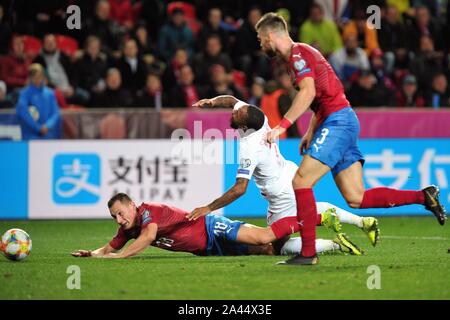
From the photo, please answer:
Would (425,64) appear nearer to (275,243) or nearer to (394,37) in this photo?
(394,37)

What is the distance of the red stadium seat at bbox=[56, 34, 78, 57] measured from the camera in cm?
1669

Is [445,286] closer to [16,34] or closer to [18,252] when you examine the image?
[18,252]

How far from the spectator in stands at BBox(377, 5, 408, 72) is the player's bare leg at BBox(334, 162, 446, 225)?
980 centimetres

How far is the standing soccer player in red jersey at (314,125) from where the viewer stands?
796 centimetres

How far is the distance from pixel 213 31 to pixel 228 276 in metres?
10.2

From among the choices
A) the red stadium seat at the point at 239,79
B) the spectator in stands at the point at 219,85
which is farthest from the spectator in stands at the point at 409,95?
the spectator in stands at the point at 219,85

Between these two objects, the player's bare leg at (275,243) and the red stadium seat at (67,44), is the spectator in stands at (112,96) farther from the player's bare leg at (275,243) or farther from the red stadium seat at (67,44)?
Result: the player's bare leg at (275,243)

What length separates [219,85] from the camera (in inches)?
622

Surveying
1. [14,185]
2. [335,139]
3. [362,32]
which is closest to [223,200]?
[335,139]

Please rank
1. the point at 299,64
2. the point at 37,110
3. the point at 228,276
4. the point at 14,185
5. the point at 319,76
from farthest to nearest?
the point at 37,110, the point at 14,185, the point at 319,76, the point at 299,64, the point at 228,276

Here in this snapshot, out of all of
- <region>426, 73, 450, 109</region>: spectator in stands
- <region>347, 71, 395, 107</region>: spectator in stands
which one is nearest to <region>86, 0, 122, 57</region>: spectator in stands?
<region>347, 71, 395, 107</region>: spectator in stands

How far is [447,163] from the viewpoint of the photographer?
1368 cm

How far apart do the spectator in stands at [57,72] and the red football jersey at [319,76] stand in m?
8.14

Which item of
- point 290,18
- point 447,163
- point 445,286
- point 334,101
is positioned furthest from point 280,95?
point 445,286
